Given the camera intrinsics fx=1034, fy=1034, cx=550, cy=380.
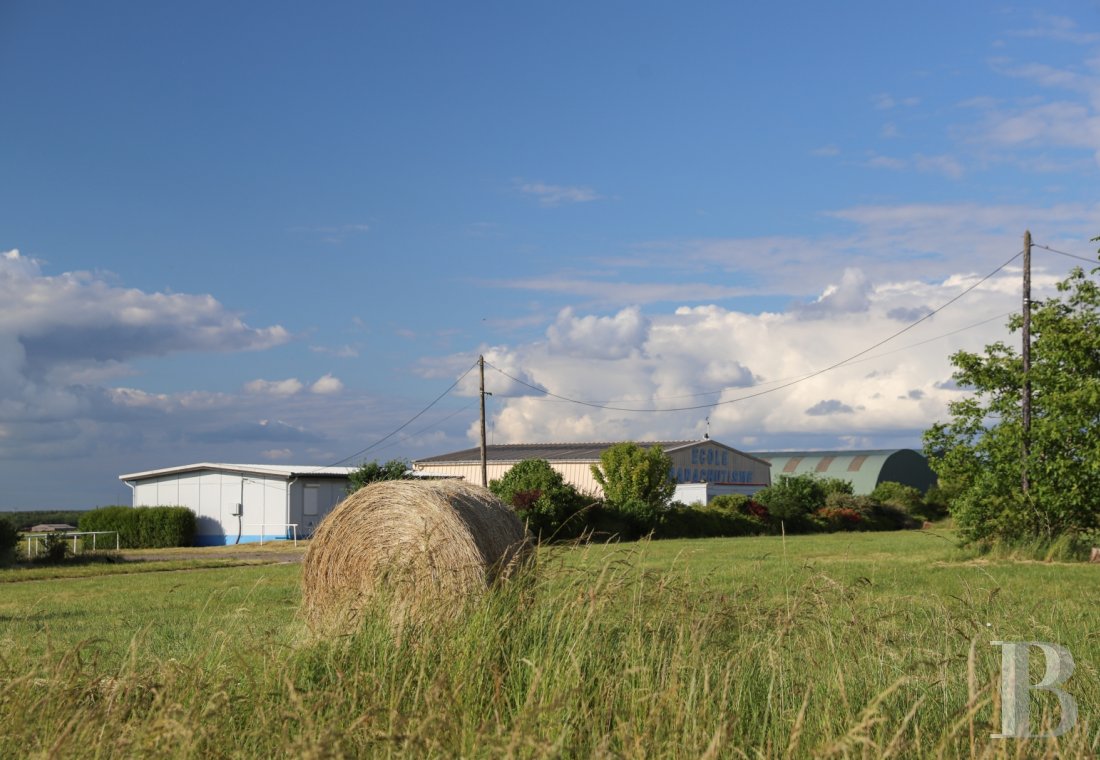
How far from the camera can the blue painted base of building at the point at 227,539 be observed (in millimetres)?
43297

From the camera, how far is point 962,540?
79.0 ft

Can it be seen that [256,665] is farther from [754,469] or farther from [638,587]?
[754,469]

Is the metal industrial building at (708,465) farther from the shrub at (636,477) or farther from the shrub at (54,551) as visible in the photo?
the shrub at (54,551)

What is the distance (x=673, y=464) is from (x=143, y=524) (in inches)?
1050

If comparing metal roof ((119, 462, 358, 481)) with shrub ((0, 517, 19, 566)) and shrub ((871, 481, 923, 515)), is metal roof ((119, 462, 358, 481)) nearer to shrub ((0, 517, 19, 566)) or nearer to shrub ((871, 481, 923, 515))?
shrub ((0, 517, 19, 566))

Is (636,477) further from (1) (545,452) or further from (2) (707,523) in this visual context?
(1) (545,452)

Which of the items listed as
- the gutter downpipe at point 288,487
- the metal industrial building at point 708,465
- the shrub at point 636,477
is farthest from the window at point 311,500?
the shrub at point 636,477

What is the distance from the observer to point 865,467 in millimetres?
69375

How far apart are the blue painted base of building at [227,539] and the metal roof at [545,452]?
13.5m

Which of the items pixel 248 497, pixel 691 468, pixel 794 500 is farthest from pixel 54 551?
pixel 691 468

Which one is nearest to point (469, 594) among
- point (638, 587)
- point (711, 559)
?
point (638, 587)

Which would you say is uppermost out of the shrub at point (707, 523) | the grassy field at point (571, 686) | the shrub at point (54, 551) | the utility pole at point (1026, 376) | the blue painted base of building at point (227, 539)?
the utility pole at point (1026, 376)

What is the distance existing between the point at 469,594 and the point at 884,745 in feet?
10.4

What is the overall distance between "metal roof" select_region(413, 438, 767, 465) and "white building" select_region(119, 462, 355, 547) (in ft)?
36.7
